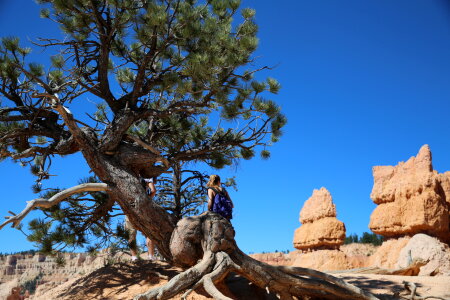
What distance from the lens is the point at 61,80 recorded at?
296 inches

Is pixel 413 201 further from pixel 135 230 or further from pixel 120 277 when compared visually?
pixel 120 277

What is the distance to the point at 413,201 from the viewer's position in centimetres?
1655

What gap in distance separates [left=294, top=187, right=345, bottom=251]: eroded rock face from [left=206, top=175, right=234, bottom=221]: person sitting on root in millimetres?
13268

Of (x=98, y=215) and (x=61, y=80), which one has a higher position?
(x=61, y=80)

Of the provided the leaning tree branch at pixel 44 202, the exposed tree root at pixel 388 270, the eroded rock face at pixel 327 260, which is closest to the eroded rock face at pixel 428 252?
the eroded rock face at pixel 327 260

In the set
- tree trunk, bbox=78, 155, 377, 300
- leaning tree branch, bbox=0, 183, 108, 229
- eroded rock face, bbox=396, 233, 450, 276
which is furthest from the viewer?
eroded rock face, bbox=396, 233, 450, 276

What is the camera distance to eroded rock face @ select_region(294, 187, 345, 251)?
19.1 metres

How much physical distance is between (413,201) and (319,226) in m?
4.43

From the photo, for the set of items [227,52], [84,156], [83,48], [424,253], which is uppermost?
[83,48]

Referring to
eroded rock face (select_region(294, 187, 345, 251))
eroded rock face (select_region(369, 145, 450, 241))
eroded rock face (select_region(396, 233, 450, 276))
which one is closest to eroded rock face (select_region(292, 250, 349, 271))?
eroded rock face (select_region(294, 187, 345, 251))

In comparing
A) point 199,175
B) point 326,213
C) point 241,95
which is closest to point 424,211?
point 326,213

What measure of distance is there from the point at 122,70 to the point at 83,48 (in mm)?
1118

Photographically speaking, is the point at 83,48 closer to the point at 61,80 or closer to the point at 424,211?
the point at 61,80

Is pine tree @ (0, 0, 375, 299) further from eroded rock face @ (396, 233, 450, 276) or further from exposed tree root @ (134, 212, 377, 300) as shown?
eroded rock face @ (396, 233, 450, 276)
